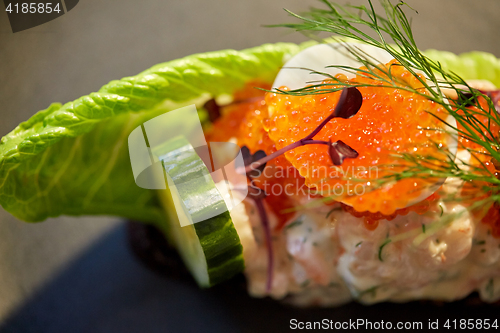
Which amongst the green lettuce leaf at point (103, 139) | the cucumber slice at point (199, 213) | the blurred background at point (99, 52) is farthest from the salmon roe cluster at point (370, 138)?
the blurred background at point (99, 52)

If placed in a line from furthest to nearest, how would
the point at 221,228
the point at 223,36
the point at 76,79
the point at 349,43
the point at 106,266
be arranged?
the point at 223,36
the point at 76,79
the point at 106,266
the point at 349,43
the point at 221,228

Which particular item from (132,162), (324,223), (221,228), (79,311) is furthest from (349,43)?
(79,311)

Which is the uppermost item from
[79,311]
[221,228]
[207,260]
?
[221,228]

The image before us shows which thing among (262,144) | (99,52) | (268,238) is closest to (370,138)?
(262,144)

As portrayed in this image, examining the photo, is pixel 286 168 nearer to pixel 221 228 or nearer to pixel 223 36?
pixel 221 228

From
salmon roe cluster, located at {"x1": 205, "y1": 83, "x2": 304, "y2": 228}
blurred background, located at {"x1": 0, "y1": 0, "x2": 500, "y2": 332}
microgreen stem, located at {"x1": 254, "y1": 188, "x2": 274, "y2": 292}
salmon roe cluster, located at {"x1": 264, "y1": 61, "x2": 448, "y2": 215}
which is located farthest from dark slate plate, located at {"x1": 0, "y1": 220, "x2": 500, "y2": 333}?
salmon roe cluster, located at {"x1": 264, "y1": 61, "x2": 448, "y2": 215}

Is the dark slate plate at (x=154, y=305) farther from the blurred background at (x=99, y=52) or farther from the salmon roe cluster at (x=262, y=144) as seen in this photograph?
the salmon roe cluster at (x=262, y=144)
